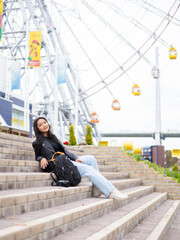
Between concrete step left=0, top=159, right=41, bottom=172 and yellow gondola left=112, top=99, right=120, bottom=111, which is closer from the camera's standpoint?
concrete step left=0, top=159, right=41, bottom=172

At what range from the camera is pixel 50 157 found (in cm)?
466

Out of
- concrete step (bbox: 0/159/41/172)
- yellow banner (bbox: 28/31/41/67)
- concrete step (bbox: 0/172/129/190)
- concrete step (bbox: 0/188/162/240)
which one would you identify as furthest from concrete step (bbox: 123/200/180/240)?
yellow banner (bbox: 28/31/41/67)

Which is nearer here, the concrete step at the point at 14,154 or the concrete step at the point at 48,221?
the concrete step at the point at 48,221

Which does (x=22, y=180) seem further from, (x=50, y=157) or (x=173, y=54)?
(x=173, y=54)

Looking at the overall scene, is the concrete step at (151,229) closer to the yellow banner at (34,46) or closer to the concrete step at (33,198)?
the concrete step at (33,198)

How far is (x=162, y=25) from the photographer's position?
16641mm

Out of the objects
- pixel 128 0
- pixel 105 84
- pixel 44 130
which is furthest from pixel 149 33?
pixel 44 130

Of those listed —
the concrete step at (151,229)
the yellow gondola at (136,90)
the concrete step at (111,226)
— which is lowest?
the concrete step at (151,229)

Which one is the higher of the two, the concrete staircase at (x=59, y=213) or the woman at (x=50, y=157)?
the woman at (x=50, y=157)

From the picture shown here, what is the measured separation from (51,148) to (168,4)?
13.5 m

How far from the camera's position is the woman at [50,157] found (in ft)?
14.5

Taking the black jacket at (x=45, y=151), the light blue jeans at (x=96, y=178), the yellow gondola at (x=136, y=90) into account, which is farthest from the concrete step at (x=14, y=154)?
the yellow gondola at (x=136, y=90)

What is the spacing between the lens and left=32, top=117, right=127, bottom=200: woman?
4.41m

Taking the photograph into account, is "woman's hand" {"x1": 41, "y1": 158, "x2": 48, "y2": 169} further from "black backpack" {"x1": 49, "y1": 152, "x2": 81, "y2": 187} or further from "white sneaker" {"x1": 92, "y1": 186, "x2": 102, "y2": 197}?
"white sneaker" {"x1": 92, "y1": 186, "x2": 102, "y2": 197}
